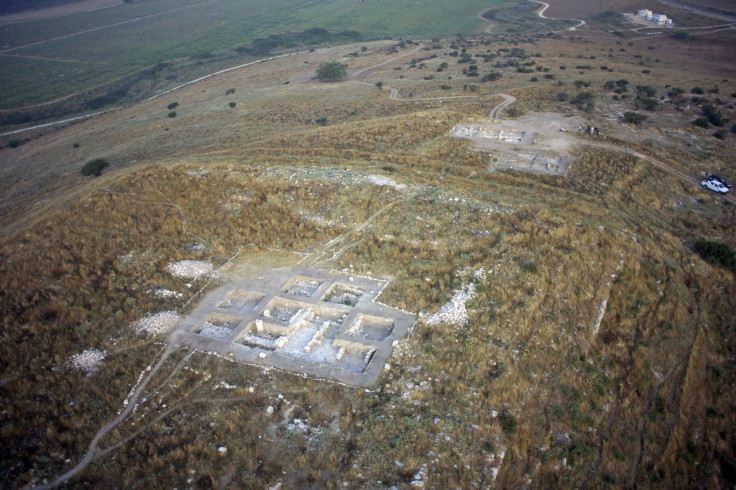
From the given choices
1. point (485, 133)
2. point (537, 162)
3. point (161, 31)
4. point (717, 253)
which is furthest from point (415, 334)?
point (161, 31)

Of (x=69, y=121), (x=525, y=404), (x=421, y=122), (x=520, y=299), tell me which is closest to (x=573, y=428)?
(x=525, y=404)

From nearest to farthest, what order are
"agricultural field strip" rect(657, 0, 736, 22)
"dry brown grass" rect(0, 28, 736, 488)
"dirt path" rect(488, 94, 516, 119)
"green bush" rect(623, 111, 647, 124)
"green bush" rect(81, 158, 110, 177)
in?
"dry brown grass" rect(0, 28, 736, 488)
"green bush" rect(81, 158, 110, 177)
"green bush" rect(623, 111, 647, 124)
"dirt path" rect(488, 94, 516, 119)
"agricultural field strip" rect(657, 0, 736, 22)

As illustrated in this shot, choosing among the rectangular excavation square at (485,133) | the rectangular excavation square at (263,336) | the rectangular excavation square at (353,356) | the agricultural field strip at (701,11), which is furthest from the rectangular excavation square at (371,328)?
the agricultural field strip at (701,11)

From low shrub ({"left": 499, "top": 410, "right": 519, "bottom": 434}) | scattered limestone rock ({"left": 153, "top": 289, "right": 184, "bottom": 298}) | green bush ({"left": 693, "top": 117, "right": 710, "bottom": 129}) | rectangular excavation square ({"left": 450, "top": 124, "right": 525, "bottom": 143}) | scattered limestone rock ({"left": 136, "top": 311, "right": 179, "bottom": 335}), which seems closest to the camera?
low shrub ({"left": 499, "top": 410, "right": 519, "bottom": 434})

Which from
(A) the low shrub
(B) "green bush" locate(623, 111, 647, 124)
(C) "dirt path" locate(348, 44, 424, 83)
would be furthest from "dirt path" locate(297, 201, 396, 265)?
(C) "dirt path" locate(348, 44, 424, 83)

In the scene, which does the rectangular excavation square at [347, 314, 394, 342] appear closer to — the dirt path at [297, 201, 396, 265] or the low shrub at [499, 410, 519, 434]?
the dirt path at [297, 201, 396, 265]

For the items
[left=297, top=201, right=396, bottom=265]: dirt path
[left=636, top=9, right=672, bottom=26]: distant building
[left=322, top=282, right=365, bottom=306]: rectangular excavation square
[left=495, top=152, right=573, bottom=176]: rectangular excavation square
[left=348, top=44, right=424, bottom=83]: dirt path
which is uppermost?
[left=636, top=9, right=672, bottom=26]: distant building

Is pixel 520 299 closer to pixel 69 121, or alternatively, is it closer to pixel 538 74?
pixel 538 74
